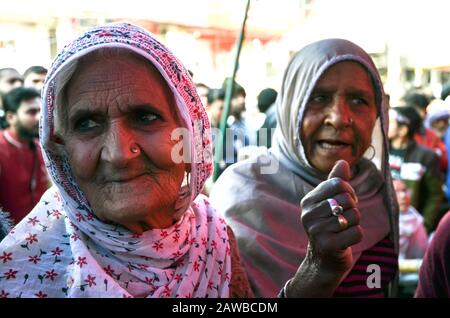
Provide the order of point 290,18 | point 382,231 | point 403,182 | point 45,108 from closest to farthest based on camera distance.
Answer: point 45,108 < point 382,231 < point 290,18 < point 403,182

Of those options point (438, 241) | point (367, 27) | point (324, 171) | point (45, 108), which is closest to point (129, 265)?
point (45, 108)

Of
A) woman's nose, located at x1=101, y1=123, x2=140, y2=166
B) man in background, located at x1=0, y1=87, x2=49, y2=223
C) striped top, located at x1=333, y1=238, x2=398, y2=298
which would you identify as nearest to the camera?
woman's nose, located at x1=101, y1=123, x2=140, y2=166

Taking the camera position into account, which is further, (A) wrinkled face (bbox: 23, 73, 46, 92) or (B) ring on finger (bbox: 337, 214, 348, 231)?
(A) wrinkled face (bbox: 23, 73, 46, 92)

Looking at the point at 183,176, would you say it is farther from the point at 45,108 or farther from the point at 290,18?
the point at 290,18

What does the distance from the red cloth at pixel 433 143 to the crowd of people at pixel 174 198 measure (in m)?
2.42

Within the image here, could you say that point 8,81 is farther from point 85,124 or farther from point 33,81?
point 85,124

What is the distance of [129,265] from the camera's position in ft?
3.93

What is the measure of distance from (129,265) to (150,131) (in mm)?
299

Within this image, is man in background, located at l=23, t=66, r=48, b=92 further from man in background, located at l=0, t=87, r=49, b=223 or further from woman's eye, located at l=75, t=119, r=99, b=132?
woman's eye, located at l=75, t=119, r=99, b=132

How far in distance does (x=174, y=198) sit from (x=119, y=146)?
0.19 m

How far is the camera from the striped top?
61.7 inches

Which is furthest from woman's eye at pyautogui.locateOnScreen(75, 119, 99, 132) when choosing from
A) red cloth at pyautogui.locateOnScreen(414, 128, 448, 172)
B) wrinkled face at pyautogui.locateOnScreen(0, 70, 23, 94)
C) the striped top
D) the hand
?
red cloth at pyautogui.locateOnScreen(414, 128, 448, 172)

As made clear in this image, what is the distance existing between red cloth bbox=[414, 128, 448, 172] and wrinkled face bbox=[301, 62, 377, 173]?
2.38 m

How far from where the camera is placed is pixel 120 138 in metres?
1.11
